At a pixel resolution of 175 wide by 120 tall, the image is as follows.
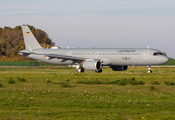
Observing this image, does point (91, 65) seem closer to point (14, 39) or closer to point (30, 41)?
point (30, 41)

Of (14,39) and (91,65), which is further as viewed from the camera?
(14,39)

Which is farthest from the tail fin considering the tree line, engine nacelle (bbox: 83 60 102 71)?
the tree line

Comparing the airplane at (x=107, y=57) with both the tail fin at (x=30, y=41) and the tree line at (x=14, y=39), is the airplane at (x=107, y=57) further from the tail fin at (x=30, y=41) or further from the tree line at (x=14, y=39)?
the tree line at (x=14, y=39)

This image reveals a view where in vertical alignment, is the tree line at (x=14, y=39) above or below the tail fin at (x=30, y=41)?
above

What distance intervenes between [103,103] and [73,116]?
3.75 m

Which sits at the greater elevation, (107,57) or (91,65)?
(107,57)

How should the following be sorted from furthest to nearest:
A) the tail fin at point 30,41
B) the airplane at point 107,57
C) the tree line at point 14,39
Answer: the tree line at point 14,39, the tail fin at point 30,41, the airplane at point 107,57

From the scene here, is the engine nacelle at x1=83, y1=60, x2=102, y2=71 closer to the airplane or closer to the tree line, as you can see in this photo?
the airplane

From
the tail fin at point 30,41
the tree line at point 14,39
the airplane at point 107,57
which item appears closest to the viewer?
the airplane at point 107,57

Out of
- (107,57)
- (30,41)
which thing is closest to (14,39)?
(30,41)

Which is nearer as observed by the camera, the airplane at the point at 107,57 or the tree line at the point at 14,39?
the airplane at the point at 107,57

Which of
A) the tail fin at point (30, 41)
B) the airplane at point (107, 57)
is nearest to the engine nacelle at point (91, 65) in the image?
the airplane at point (107, 57)

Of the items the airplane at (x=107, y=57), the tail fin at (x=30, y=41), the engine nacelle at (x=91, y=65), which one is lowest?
the engine nacelle at (x=91, y=65)

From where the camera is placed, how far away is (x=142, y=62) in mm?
45406
